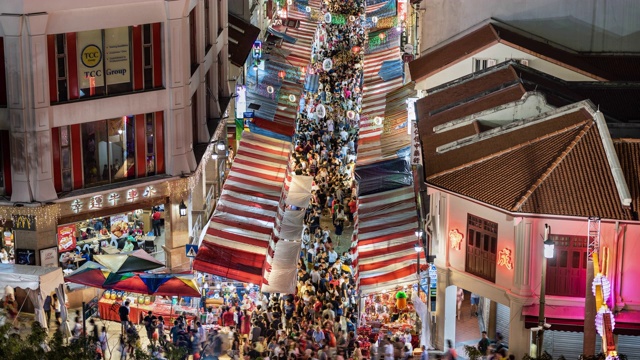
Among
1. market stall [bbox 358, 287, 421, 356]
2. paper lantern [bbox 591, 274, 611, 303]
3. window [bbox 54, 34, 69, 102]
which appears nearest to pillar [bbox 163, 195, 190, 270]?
window [bbox 54, 34, 69, 102]

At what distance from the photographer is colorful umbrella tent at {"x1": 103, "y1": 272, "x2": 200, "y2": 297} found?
32.3 m

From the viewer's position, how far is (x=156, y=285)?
32406 millimetres

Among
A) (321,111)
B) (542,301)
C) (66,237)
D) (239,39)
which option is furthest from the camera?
(321,111)

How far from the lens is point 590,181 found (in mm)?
30484

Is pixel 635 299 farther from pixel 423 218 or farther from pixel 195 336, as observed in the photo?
pixel 195 336

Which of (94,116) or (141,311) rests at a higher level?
(94,116)

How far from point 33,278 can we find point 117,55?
802 cm

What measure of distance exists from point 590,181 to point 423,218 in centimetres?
899

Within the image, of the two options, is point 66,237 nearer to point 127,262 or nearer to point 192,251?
point 127,262

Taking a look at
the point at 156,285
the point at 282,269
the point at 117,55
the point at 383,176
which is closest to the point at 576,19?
the point at 383,176

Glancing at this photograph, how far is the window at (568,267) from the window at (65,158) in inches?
610

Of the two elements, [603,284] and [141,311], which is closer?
[603,284]

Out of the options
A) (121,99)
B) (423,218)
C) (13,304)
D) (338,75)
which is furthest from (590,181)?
(338,75)

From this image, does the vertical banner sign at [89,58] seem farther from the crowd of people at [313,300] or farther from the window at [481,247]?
the window at [481,247]
